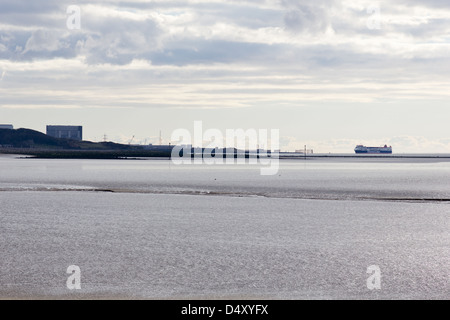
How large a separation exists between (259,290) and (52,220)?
21.5 meters

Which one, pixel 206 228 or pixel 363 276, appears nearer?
pixel 363 276

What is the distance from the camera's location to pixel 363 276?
2280 cm

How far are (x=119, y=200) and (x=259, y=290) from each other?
35.1m

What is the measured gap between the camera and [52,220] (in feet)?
127

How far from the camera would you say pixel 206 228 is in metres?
36.0
